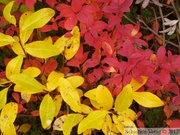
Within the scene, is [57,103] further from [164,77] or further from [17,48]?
[164,77]

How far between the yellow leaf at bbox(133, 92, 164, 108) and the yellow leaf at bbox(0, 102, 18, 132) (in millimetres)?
337

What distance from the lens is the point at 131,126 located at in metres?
0.97

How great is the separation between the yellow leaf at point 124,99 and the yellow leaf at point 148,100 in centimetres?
7

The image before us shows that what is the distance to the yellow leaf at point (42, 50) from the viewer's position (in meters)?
1.00

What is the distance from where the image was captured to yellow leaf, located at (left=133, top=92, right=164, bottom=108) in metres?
0.99

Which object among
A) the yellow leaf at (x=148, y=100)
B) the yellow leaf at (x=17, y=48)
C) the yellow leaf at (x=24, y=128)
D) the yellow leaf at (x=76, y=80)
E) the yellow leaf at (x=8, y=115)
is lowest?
the yellow leaf at (x=24, y=128)

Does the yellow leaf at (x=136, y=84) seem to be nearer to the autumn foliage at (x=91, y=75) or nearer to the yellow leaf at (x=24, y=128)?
the autumn foliage at (x=91, y=75)

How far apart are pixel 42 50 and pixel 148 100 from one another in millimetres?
317

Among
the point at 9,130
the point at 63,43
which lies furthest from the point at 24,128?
the point at 63,43

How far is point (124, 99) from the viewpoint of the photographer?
937 mm

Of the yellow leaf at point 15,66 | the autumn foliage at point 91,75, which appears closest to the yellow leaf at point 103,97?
the autumn foliage at point 91,75

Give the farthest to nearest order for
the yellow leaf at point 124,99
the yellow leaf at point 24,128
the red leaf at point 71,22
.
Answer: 1. the yellow leaf at point 24,128
2. the red leaf at point 71,22
3. the yellow leaf at point 124,99

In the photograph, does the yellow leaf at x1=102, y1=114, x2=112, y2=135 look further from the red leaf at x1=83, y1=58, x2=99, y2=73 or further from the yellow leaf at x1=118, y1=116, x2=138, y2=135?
the red leaf at x1=83, y1=58, x2=99, y2=73

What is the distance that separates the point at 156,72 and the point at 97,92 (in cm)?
23
